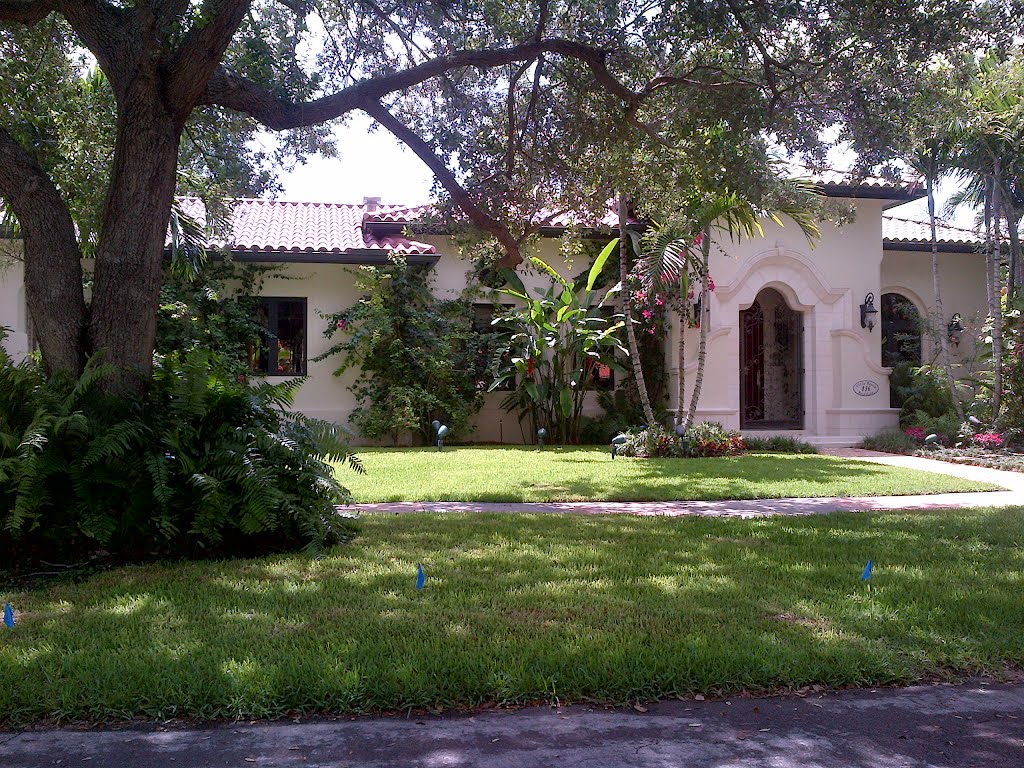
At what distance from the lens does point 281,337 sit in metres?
16.9

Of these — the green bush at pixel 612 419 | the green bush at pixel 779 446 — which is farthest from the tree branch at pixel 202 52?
the green bush at pixel 612 419

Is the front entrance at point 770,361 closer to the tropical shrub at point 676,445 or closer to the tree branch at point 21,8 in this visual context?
the tropical shrub at point 676,445

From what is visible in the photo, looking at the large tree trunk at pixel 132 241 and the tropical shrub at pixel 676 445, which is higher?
the large tree trunk at pixel 132 241

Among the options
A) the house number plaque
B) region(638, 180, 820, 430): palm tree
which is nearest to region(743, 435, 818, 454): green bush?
region(638, 180, 820, 430): palm tree

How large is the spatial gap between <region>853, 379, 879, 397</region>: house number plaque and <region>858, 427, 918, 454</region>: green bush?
1095 mm

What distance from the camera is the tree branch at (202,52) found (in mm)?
6473

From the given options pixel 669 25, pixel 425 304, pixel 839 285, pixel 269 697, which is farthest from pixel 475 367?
pixel 269 697

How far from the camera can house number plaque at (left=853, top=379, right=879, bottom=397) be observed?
17.1m

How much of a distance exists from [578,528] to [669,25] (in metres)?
4.88

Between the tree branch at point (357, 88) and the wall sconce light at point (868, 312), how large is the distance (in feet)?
34.1

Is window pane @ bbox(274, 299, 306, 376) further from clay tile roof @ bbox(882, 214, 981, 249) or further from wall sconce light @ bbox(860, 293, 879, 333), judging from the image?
clay tile roof @ bbox(882, 214, 981, 249)

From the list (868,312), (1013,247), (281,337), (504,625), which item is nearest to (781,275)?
(868,312)

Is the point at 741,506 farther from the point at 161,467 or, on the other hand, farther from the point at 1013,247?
the point at 1013,247

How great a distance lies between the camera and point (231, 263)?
1597 centimetres
